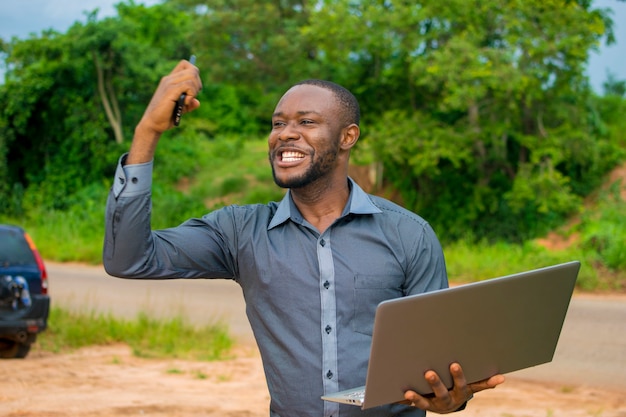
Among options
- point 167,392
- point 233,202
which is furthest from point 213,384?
point 233,202

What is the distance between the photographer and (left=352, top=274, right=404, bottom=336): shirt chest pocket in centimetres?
270

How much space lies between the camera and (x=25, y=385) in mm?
6742

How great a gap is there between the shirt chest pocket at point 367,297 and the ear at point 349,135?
0.47 metres

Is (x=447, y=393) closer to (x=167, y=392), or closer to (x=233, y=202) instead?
(x=167, y=392)

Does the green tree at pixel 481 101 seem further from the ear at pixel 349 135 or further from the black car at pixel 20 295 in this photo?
the ear at pixel 349 135

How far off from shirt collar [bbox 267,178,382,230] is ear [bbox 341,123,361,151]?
162 millimetres

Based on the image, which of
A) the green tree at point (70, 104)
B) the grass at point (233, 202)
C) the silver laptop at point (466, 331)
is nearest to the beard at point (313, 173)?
the silver laptop at point (466, 331)

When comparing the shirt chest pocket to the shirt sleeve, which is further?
the shirt chest pocket

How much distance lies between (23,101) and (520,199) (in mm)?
13985

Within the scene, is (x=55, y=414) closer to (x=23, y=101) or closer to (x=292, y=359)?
(x=292, y=359)

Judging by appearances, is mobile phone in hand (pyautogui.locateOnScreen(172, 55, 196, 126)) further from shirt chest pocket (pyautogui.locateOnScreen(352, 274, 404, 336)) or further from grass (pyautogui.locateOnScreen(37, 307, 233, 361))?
grass (pyautogui.locateOnScreen(37, 307, 233, 361))

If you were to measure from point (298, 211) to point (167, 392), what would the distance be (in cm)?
411

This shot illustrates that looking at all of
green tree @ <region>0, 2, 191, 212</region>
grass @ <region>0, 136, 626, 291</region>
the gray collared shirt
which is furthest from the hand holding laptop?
green tree @ <region>0, 2, 191, 212</region>

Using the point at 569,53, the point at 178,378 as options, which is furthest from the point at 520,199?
the point at 178,378
